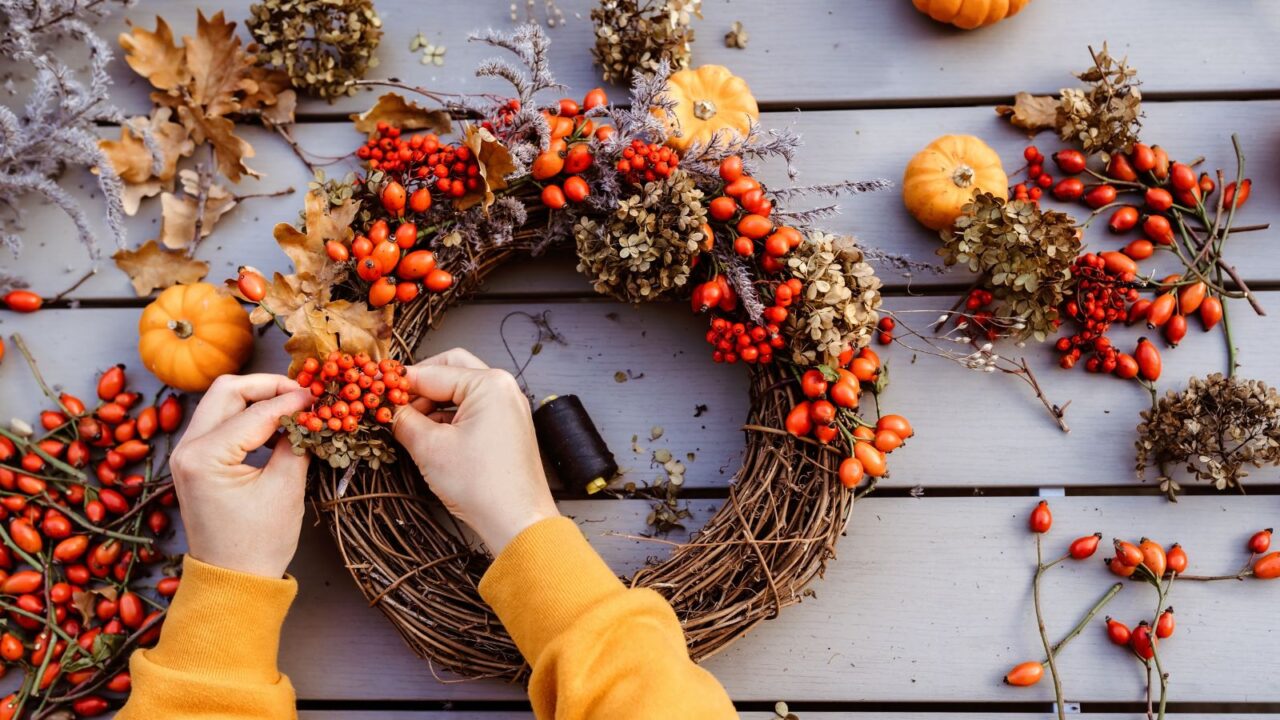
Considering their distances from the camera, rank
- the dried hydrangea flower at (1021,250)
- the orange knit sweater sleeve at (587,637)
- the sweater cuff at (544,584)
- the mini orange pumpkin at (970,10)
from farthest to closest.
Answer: the mini orange pumpkin at (970,10)
the dried hydrangea flower at (1021,250)
the sweater cuff at (544,584)
the orange knit sweater sleeve at (587,637)

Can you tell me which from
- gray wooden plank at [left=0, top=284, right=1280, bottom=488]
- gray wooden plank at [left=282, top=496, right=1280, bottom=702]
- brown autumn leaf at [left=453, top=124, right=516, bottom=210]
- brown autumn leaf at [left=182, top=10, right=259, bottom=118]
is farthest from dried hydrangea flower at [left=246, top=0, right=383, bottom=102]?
gray wooden plank at [left=282, top=496, right=1280, bottom=702]

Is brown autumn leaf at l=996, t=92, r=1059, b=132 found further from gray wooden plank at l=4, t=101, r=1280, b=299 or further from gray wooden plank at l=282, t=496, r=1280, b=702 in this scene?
gray wooden plank at l=282, t=496, r=1280, b=702

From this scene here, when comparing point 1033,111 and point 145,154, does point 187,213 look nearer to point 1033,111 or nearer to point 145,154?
point 145,154

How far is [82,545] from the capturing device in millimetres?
1663

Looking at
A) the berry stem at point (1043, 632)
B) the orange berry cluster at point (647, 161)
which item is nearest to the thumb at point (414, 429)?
the orange berry cluster at point (647, 161)

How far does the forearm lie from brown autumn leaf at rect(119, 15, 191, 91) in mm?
1044

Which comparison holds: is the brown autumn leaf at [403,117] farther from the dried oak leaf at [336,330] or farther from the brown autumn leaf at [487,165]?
the dried oak leaf at [336,330]

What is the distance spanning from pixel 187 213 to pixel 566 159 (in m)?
0.87

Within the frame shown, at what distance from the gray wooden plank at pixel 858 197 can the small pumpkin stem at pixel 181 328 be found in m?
0.21

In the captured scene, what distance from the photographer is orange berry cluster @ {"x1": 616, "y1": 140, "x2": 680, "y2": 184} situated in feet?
4.81

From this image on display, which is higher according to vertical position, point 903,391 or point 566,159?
point 566,159

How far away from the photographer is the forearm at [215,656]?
138 centimetres

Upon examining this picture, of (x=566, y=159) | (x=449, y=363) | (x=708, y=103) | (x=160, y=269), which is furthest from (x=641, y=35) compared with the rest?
(x=160, y=269)

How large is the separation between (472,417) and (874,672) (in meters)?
0.94
